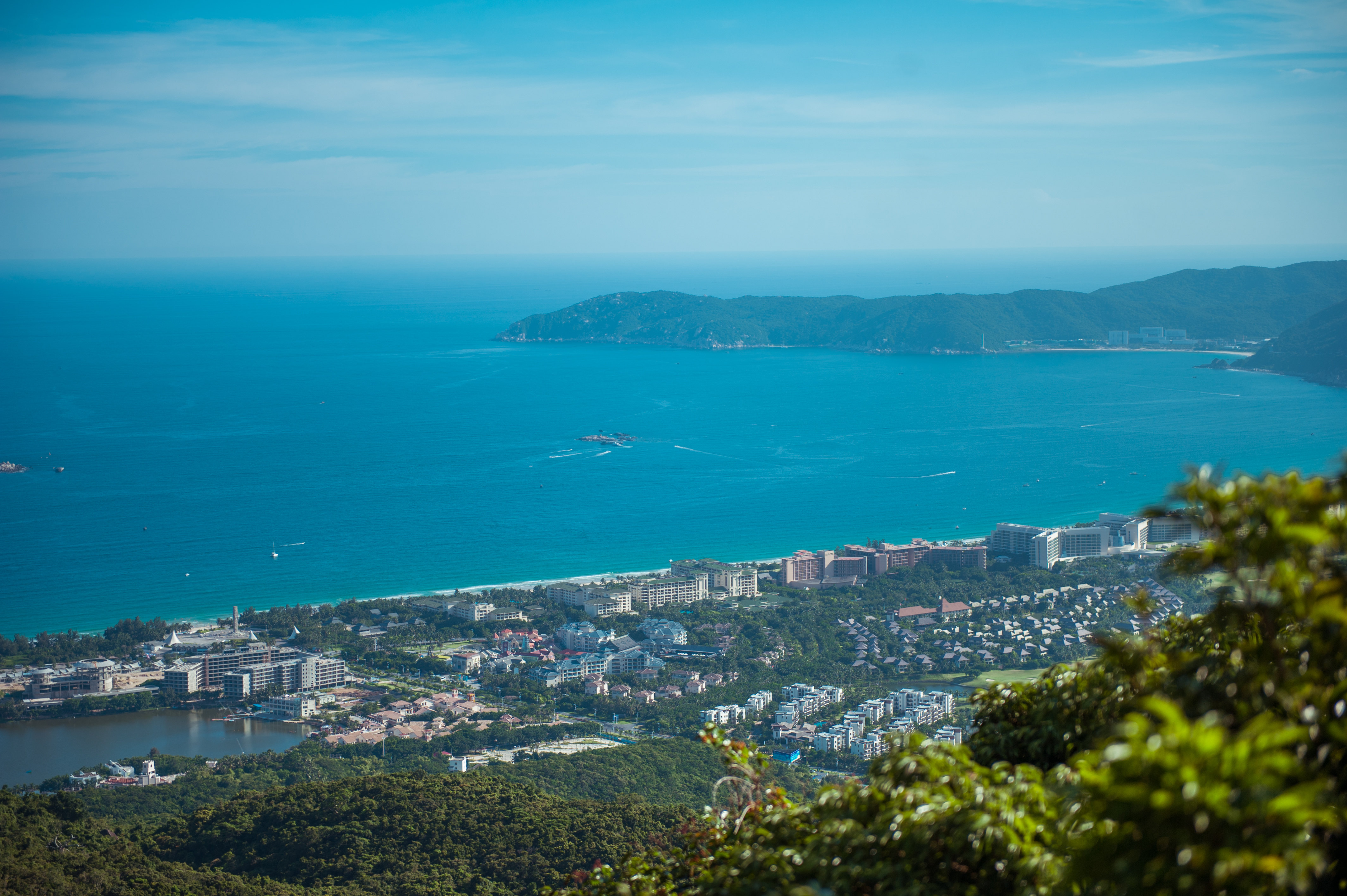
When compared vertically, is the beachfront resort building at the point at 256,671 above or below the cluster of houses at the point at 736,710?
above

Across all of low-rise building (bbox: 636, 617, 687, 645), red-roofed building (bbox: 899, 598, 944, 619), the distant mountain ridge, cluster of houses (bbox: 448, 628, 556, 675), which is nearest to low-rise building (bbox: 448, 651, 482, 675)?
cluster of houses (bbox: 448, 628, 556, 675)

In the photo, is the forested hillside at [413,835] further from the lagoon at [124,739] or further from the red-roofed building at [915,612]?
the red-roofed building at [915,612]

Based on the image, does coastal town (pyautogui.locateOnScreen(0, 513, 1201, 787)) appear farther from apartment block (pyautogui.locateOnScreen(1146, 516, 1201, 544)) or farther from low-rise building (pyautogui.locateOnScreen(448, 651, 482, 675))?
apartment block (pyautogui.locateOnScreen(1146, 516, 1201, 544))

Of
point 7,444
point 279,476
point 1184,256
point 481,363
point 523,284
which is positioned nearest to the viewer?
point 279,476

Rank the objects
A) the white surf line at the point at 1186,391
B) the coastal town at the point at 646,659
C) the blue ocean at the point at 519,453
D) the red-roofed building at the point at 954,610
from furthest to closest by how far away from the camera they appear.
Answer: the white surf line at the point at 1186,391 → the blue ocean at the point at 519,453 → the red-roofed building at the point at 954,610 → the coastal town at the point at 646,659

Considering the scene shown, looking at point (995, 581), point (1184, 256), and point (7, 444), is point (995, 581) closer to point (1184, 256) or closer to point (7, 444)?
point (7, 444)

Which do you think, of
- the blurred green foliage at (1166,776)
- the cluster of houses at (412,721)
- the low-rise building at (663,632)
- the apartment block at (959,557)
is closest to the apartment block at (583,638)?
the low-rise building at (663,632)

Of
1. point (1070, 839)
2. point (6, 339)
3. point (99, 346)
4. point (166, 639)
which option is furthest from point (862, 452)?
point (6, 339)

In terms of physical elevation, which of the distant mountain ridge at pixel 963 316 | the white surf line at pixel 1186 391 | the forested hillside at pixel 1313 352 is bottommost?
the white surf line at pixel 1186 391
